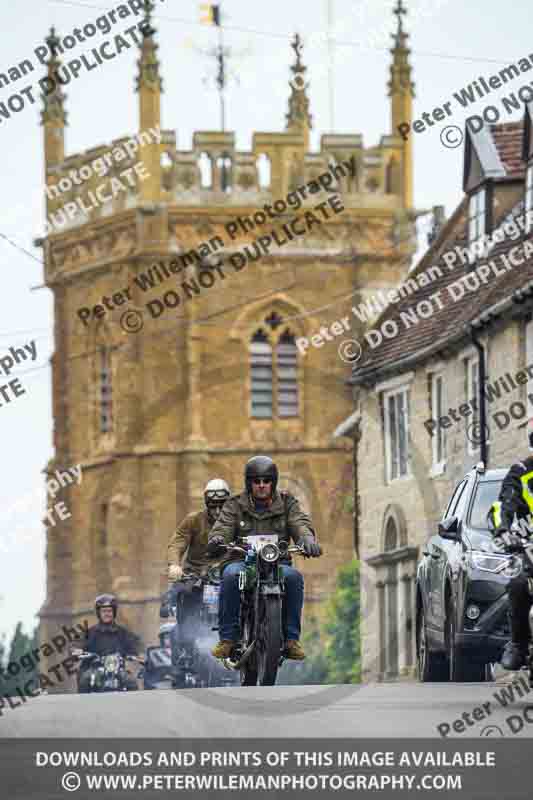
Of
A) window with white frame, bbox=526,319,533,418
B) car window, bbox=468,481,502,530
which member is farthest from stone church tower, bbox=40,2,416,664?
car window, bbox=468,481,502,530

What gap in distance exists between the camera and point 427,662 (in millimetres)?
20984

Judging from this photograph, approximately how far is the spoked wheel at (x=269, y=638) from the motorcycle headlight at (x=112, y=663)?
6260 mm

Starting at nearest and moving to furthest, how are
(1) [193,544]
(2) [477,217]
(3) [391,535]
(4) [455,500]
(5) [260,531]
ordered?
(5) [260,531] < (4) [455,500] < (1) [193,544] < (2) [477,217] < (3) [391,535]

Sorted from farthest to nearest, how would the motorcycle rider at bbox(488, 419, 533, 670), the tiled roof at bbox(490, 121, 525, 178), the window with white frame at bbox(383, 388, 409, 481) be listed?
the window with white frame at bbox(383, 388, 409, 481) → the tiled roof at bbox(490, 121, 525, 178) → the motorcycle rider at bbox(488, 419, 533, 670)

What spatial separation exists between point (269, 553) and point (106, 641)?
21.6 ft

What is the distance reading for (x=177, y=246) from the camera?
80.7 metres

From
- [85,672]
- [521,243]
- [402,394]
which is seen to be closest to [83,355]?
[402,394]

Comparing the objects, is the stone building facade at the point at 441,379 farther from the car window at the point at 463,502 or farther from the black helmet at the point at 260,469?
the black helmet at the point at 260,469

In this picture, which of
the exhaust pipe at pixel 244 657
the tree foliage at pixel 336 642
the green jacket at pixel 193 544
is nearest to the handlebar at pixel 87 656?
the green jacket at pixel 193 544

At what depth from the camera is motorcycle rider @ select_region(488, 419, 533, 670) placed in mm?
15508

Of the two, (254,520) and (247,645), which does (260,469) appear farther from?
(247,645)

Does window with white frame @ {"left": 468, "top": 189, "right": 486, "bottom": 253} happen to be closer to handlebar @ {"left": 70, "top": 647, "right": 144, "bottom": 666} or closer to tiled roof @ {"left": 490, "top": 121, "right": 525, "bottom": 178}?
tiled roof @ {"left": 490, "top": 121, "right": 525, "bottom": 178}

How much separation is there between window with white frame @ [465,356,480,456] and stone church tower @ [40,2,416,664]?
40.5m

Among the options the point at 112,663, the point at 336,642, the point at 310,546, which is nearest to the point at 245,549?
the point at 310,546
